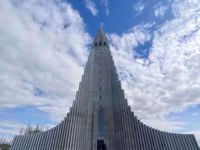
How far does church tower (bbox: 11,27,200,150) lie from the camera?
21859 mm

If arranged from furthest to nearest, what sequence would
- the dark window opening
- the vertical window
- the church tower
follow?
the vertical window < the dark window opening < the church tower

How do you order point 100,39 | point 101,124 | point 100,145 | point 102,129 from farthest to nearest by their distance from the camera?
point 100,39 < point 101,124 < point 102,129 < point 100,145

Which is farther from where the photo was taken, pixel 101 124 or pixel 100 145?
pixel 101 124

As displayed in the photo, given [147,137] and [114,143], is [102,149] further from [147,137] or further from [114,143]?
[147,137]

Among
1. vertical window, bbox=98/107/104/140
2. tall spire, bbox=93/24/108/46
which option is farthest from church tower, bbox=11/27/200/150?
tall spire, bbox=93/24/108/46

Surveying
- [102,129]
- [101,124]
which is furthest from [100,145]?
[101,124]

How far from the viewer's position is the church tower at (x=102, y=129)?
2186 centimetres

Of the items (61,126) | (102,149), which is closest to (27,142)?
(61,126)

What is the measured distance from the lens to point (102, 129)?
947 inches

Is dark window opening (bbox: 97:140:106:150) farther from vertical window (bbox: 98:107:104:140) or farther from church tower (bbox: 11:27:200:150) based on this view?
vertical window (bbox: 98:107:104:140)

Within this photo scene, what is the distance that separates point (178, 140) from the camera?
21.8m

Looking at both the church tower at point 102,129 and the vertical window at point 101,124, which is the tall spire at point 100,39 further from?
the vertical window at point 101,124

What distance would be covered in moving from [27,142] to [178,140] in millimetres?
19242

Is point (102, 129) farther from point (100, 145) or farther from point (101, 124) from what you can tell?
point (100, 145)
